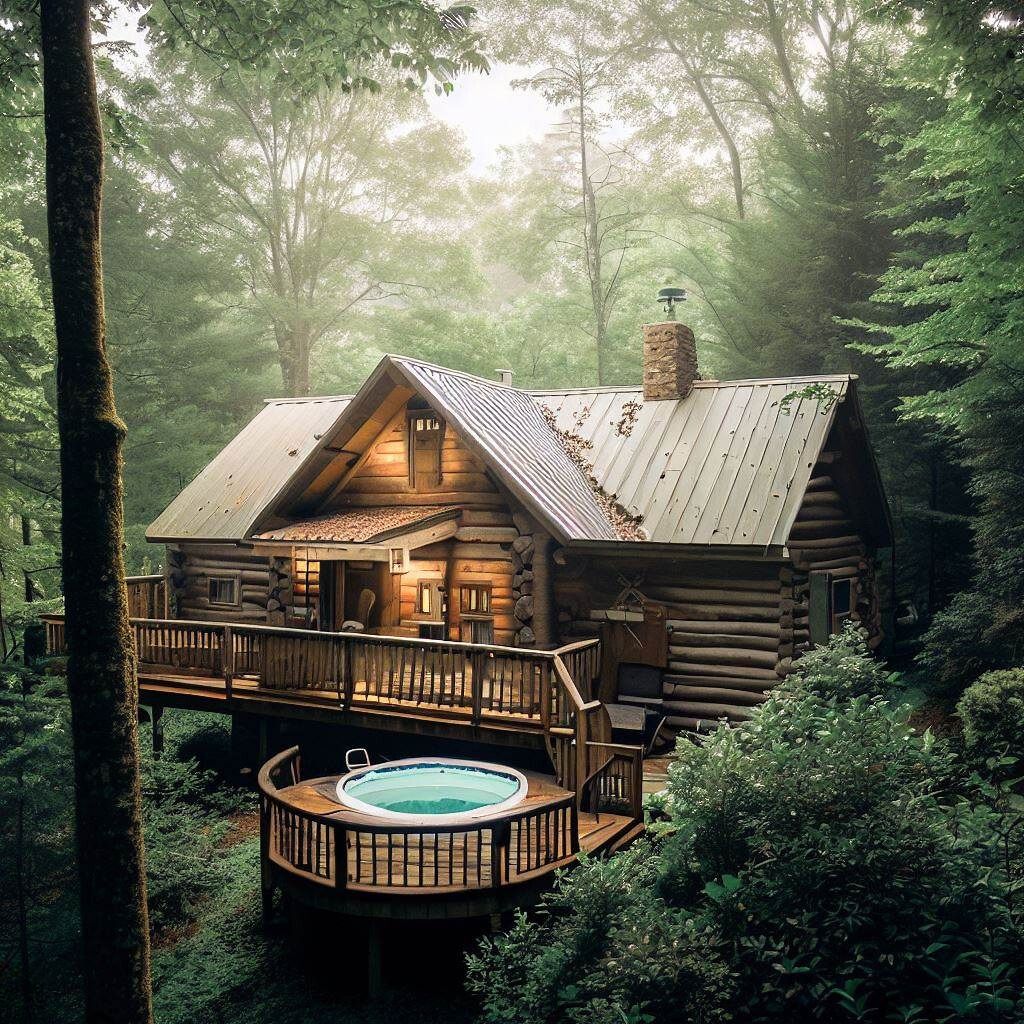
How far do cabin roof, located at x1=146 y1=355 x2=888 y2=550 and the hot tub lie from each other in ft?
13.6

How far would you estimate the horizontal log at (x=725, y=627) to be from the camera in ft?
45.6

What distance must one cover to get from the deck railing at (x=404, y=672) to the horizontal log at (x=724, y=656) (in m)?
2.01

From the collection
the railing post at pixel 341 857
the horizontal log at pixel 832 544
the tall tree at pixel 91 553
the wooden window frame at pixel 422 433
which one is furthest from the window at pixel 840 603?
the tall tree at pixel 91 553

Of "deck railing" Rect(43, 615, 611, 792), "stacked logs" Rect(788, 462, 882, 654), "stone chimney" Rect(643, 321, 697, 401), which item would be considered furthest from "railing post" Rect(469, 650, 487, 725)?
"stone chimney" Rect(643, 321, 697, 401)

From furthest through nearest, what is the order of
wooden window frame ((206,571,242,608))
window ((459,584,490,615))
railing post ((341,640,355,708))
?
wooden window frame ((206,571,242,608)) → window ((459,584,490,615)) → railing post ((341,640,355,708))

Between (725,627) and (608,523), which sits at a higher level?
(608,523)

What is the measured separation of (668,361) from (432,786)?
1035 cm

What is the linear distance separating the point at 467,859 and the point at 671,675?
6321 mm

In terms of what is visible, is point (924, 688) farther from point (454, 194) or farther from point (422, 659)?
point (454, 194)

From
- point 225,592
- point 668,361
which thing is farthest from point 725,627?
point 225,592

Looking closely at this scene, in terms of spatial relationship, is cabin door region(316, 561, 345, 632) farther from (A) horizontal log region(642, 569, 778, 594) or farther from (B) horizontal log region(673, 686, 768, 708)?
(B) horizontal log region(673, 686, 768, 708)

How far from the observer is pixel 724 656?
1411 centimetres

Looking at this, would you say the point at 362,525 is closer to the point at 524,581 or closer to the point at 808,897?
the point at 524,581

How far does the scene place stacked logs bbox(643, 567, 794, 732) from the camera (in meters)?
13.9
